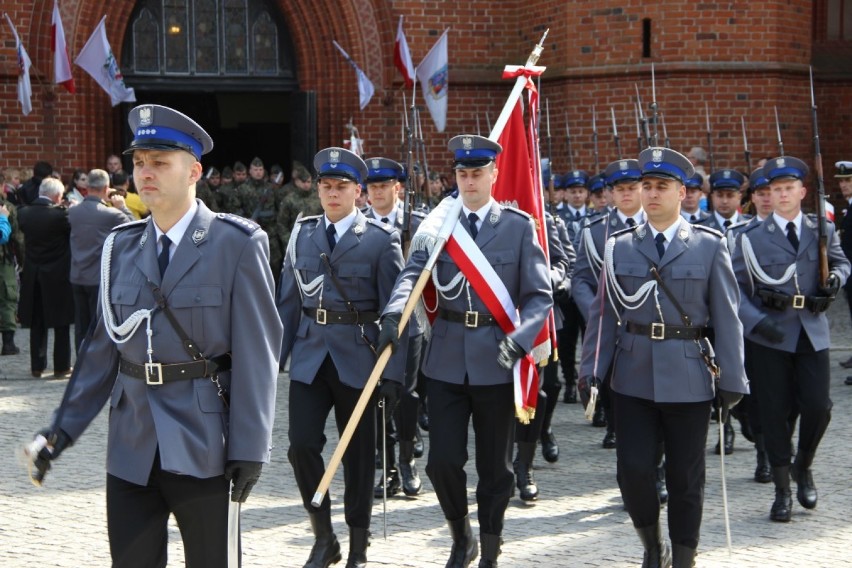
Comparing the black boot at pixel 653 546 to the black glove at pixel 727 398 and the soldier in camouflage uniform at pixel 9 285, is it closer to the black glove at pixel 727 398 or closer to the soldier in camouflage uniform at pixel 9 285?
the black glove at pixel 727 398

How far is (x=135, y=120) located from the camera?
5.00 metres

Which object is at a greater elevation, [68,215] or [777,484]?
[68,215]

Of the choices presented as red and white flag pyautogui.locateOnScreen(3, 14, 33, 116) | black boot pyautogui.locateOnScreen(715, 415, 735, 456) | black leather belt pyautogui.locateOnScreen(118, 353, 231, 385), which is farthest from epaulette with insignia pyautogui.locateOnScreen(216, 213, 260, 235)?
red and white flag pyautogui.locateOnScreen(3, 14, 33, 116)

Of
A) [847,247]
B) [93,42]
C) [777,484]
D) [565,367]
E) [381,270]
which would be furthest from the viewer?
[93,42]

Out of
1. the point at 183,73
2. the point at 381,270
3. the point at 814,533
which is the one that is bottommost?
the point at 814,533

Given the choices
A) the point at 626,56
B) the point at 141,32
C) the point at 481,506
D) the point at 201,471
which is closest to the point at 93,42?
the point at 141,32

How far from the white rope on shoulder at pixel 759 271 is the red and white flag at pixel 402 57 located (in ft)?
34.8

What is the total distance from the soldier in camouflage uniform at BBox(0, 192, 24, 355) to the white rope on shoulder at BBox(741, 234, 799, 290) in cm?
906

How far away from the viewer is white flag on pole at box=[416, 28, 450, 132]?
60.1ft

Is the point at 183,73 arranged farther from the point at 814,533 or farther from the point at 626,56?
the point at 814,533

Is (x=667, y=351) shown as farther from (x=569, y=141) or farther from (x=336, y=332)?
(x=569, y=141)

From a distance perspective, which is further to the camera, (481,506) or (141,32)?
(141,32)

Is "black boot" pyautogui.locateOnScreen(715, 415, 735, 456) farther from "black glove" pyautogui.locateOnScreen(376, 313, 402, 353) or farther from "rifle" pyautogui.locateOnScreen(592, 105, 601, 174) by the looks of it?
"rifle" pyautogui.locateOnScreen(592, 105, 601, 174)

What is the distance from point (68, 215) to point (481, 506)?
313 inches
